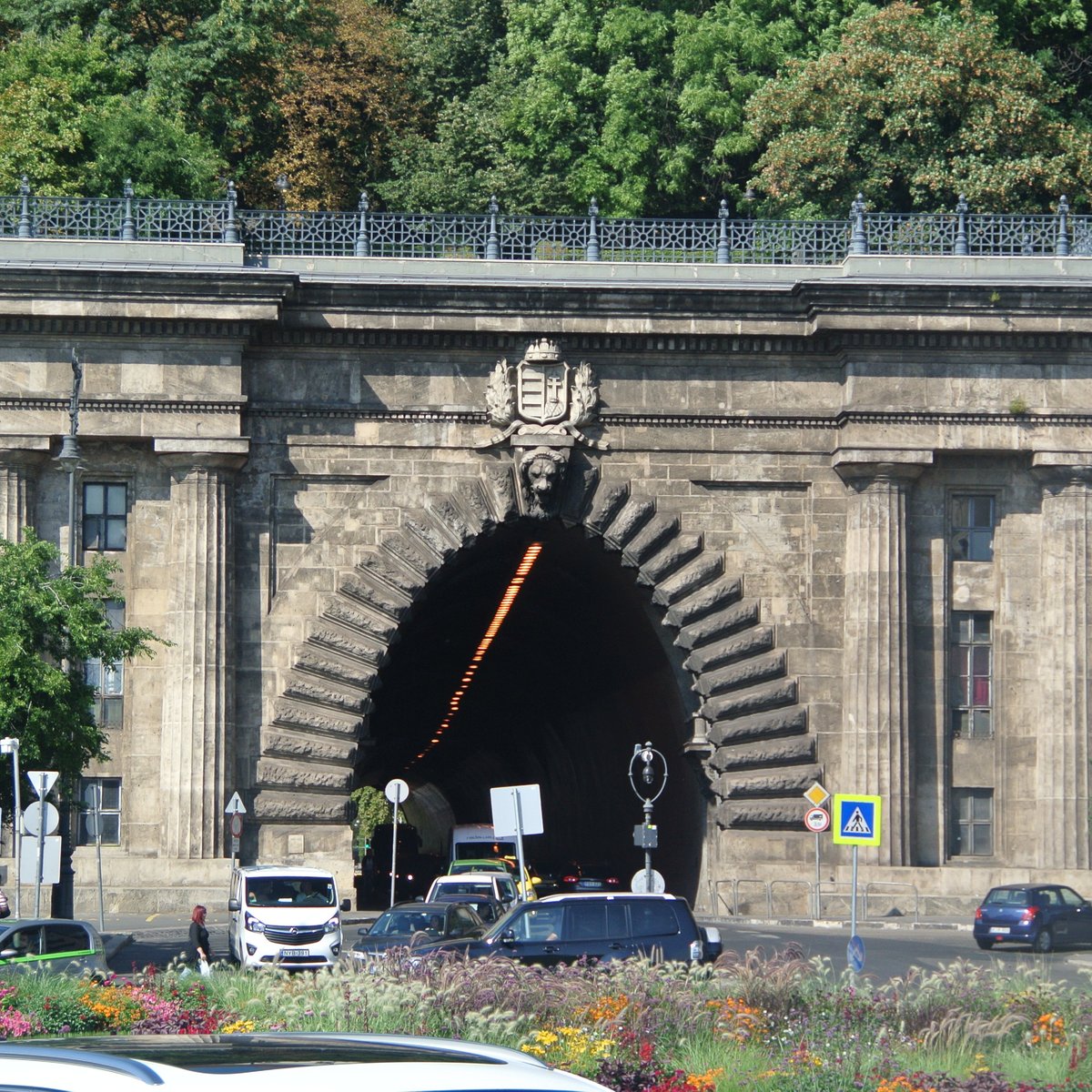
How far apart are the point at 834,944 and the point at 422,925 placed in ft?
26.6

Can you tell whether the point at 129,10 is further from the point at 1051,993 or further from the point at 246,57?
the point at 1051,993

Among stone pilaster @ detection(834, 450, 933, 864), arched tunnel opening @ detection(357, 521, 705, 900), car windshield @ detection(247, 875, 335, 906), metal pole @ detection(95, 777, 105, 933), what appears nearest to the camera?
car windshield @ detection(247, 875, 335, 906)

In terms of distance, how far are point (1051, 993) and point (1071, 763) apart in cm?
2401

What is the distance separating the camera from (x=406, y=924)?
33344mm

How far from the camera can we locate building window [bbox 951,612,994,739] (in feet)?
147

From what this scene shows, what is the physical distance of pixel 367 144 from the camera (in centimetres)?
7275

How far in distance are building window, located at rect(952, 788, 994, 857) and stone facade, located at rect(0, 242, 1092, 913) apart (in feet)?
0.19

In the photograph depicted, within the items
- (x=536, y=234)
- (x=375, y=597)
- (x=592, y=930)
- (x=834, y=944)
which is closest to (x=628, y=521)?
(x=375, y=597)

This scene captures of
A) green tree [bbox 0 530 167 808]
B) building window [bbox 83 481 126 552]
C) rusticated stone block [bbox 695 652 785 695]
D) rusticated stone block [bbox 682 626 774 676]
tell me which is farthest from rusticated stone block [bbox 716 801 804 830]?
building window [bbox 83 481 126 552]

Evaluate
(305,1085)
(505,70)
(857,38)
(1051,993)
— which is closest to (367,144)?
(505,70)

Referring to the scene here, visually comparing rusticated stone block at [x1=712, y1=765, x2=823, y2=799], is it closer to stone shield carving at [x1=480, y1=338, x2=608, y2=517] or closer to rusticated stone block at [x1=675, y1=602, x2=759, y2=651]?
rusticated stone block at [x1=675, y1=602, x2=759, y2=651]

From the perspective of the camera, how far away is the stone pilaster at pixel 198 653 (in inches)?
1668

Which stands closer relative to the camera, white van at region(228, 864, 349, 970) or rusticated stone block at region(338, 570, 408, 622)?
white van at region(228, 864, 349, 970)

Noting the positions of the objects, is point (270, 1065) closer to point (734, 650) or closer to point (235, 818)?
point (235, 818)
